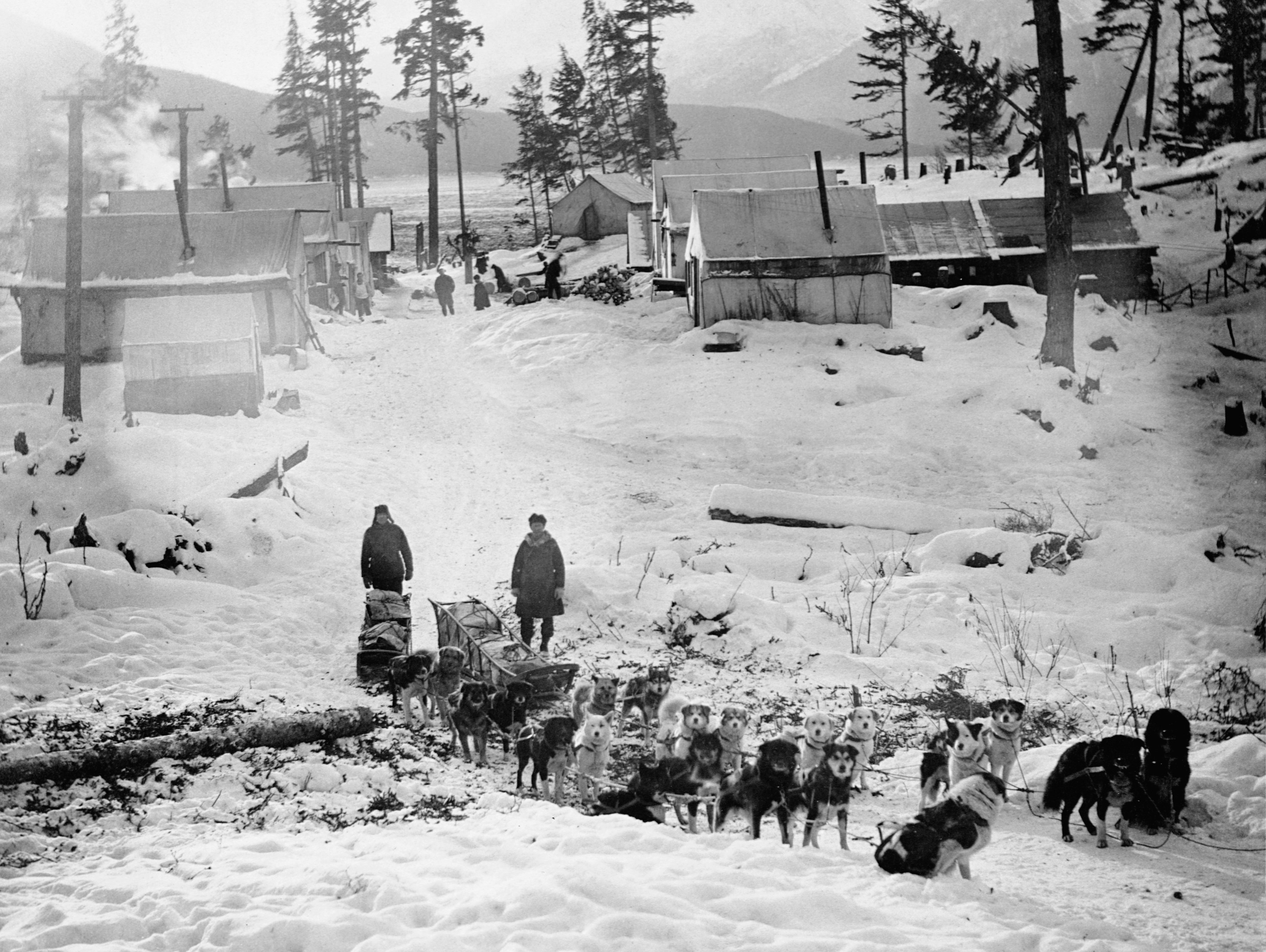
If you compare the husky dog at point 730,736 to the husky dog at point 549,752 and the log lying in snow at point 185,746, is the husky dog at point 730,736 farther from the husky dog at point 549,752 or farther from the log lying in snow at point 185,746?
the log lying in snow at point 185,746

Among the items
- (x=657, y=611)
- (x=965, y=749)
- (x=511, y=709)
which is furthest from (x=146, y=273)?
(x=965, y=749)

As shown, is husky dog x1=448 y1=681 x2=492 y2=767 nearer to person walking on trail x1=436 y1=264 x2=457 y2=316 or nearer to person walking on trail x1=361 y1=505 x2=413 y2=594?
person walking on trail x1=361 y1=505 x2=413 y2=594

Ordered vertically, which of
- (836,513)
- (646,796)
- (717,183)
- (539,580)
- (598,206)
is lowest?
(646,796)

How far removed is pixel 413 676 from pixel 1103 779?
18.4 feet

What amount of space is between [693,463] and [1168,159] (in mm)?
30150

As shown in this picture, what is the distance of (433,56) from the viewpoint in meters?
48.9

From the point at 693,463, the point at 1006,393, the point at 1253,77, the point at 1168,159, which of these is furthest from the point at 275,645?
the point at 1253,77

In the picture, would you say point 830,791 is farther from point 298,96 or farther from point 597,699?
point 298,96

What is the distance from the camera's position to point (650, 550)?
534 inches

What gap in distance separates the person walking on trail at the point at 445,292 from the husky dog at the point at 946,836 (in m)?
30.5

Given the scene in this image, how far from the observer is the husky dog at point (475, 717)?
826cm

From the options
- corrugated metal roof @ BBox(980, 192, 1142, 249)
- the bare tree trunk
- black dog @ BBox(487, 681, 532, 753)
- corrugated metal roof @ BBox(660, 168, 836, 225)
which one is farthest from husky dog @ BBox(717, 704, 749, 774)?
corrugated metal roof @ BBox(660, 168, 836, 225)

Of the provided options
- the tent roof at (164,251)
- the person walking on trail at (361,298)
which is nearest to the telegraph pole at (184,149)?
the tent roof at (164,251)

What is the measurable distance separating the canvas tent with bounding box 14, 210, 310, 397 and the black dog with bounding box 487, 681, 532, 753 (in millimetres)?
19767
